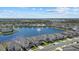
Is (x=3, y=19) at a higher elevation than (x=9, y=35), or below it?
higher

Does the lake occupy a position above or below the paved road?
above

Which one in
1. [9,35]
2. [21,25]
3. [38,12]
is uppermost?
[38,12]

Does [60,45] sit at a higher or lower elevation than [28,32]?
lower

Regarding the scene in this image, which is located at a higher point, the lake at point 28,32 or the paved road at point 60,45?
the lake at point 28,32

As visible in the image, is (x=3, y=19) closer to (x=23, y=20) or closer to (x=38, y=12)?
(x=23, y=20)
